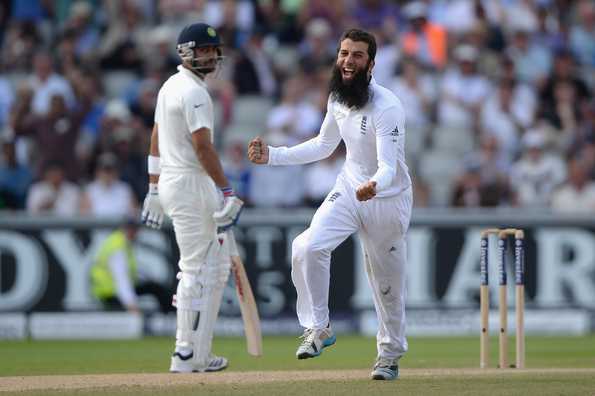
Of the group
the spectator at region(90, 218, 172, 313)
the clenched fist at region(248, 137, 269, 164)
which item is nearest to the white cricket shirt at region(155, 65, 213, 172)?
the clenched fist at region(248, 137, 269, 164)

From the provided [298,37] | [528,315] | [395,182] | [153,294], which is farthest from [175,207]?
[298,37]

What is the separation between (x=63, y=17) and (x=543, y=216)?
7413mm

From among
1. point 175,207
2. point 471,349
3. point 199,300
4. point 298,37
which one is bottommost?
point 471,349

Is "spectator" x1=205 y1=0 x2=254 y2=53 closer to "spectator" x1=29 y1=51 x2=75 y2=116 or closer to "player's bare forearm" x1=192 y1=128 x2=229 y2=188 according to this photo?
"spectator" x1=29 y1=51 x2=75 y2=116

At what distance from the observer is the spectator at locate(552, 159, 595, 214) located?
16484mm

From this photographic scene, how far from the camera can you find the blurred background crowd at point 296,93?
16625mm

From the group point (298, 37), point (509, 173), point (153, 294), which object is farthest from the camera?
point (298, 37)

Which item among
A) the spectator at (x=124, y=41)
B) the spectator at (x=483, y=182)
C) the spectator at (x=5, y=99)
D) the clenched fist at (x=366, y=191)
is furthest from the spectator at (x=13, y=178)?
the clenched fist at (x=366, y=191)

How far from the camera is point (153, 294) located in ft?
52.2

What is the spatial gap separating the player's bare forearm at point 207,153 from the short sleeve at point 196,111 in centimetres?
5

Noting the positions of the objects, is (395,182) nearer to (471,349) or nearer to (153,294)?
(471,349)

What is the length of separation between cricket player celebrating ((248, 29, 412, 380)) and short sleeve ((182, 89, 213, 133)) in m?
0.51

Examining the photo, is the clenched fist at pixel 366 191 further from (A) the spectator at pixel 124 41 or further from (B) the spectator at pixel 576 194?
(A) the spectator at pixel 124 41

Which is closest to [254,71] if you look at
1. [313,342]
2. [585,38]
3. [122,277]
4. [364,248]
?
[122,277]
